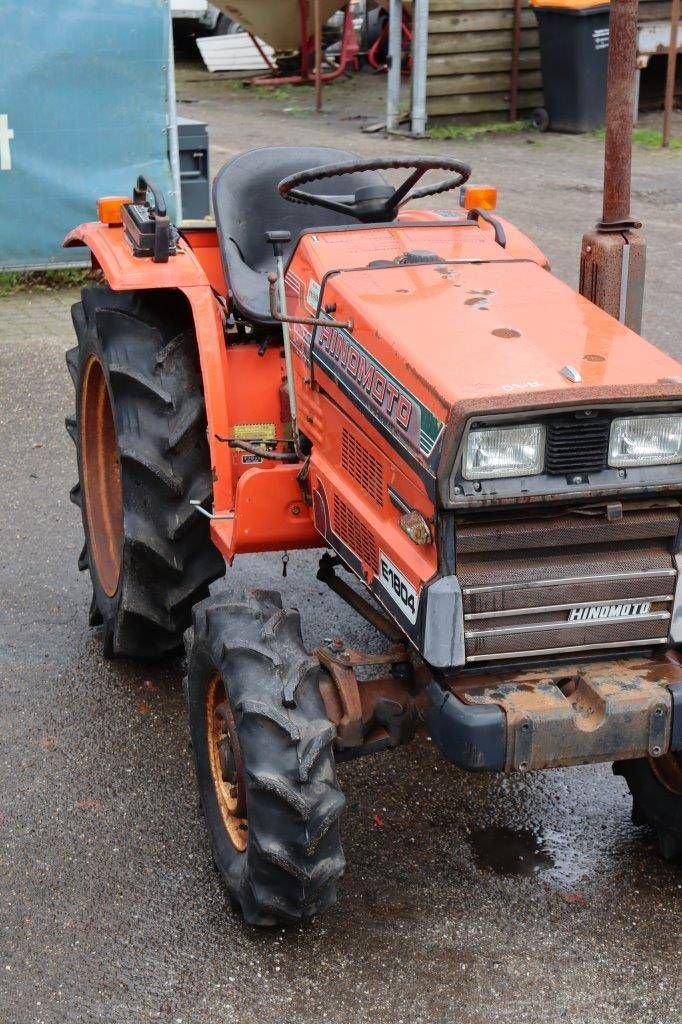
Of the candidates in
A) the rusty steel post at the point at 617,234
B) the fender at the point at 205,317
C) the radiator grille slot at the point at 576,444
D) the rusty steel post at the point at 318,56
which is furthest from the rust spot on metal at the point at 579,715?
the rusty steel post at the point at 318,56

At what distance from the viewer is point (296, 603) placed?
211 inches

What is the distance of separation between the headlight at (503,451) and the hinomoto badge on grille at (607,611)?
39cm

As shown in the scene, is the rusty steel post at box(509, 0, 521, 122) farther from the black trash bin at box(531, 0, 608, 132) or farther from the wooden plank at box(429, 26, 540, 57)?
the black trash bin at box(531, 0, 608, 132)

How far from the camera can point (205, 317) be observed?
4152 millimetres

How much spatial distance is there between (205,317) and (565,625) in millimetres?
1544

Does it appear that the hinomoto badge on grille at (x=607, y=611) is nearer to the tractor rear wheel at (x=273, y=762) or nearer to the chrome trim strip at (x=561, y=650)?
the chrome trim strip at (x=561, y=650)

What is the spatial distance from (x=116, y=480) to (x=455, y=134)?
9963 mm

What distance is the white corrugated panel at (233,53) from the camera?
1931 centimetres

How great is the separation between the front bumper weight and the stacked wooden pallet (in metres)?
11.7

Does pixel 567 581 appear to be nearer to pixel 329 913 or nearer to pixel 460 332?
pixel 460 332

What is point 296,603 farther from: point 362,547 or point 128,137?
point 128,137

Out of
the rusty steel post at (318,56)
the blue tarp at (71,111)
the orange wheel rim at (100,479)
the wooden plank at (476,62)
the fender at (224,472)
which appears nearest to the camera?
the fender at (224,472)

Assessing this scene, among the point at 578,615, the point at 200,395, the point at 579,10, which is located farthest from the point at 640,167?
the point at 578,615

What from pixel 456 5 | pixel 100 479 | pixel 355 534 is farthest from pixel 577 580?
pixel 456 5
